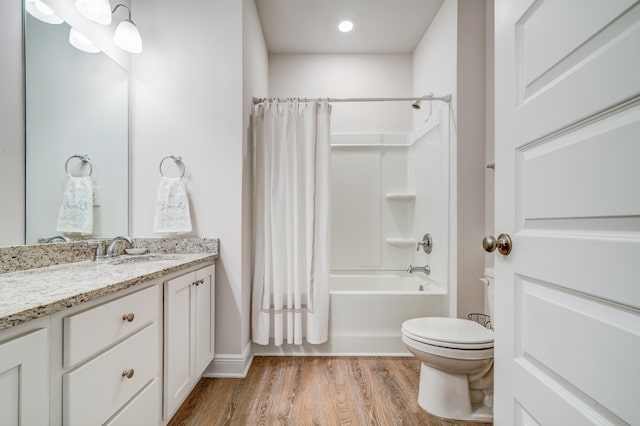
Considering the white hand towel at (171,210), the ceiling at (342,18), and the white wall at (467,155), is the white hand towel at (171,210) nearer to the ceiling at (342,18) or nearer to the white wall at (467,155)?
the ceiling at (342,18)

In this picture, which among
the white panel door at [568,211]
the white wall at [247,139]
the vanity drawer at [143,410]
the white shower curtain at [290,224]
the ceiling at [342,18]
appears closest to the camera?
the white panel door at [568,211]

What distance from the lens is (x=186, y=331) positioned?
155 cm

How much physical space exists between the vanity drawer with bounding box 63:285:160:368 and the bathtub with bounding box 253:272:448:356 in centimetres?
130

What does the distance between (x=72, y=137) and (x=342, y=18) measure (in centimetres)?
224

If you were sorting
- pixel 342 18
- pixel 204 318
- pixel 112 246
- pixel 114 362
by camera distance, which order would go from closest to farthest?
Result: pixel 114 362 → pixel 112 246 → pixel 204 318 → pixel 342 18

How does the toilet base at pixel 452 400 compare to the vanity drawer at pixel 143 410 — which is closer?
the vanity drawer at pixel 143 410

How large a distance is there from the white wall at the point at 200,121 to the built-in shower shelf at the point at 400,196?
1701mm

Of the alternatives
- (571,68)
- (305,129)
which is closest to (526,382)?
(571,68)

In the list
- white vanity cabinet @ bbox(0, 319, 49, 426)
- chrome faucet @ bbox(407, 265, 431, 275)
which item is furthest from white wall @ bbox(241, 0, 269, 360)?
chrome faucet @ bbox(407, 265, 431, 275)

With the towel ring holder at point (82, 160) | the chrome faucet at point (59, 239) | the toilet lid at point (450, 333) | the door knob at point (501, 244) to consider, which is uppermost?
the towel ring holder at point (82, 160)

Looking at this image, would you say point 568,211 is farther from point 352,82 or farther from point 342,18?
point 352,82

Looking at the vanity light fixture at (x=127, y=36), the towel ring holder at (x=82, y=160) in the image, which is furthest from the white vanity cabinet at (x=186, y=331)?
the vanity light fixture at (x=127, y=36)

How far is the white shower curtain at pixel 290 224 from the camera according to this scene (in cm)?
224

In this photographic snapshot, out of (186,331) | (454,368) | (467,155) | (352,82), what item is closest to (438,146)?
(467,155)
